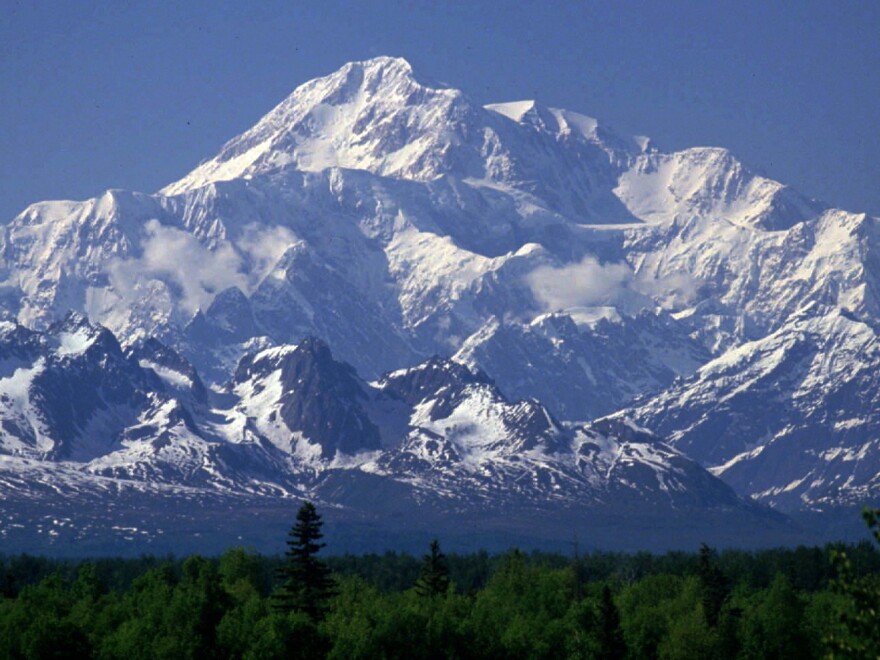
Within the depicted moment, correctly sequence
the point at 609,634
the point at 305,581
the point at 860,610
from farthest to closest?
the point at 305,581, the point at 609,634, the point at 860,610

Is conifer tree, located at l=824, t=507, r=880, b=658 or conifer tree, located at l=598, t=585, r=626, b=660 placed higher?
conifer tree, located at l=598, t=585, r=626, b=660

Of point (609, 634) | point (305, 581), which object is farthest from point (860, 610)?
point (305, 581)

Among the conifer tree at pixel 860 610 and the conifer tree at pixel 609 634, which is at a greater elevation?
the conifer tree at pixel 609 634

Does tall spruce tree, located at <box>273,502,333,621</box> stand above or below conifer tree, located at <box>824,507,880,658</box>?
above

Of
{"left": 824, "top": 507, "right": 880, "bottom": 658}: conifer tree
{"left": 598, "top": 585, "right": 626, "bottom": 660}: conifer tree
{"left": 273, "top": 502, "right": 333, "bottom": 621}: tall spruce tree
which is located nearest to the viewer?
{"left": 824, "top": 507, "right": 880, "bottom": 658}: conifer tree

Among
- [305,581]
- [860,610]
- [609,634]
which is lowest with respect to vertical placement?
[860,610]

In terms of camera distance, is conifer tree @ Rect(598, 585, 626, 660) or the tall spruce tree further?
the tall spruce tree

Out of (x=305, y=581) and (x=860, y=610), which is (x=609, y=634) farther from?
(x=860, y=610)

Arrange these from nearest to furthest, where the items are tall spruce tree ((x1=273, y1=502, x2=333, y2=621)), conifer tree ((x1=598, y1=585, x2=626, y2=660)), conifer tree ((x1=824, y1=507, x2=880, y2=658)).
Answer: conifer tree ((x1=824, y1=507, x2=880, y2=658)), conifer tree ((x1=598, y1=585, x2=626, y2=660)), tall spruce tree ((x1=273, y1=502, x2=333, y2=621))

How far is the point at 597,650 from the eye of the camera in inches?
7608

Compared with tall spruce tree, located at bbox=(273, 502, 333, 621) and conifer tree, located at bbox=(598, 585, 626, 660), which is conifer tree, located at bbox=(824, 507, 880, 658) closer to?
conifer tree, located at bbox=(598, 585, 626, 660)

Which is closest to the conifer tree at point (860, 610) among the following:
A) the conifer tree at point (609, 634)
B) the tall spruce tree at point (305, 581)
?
the conifer tree at point (609, 634)

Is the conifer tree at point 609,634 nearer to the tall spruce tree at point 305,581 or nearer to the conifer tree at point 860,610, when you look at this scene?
the tall spruce tree at point 305,581

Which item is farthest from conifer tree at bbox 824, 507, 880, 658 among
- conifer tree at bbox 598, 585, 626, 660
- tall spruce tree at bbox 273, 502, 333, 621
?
tall spruce tree at bbox 273, 502, 333, 621
